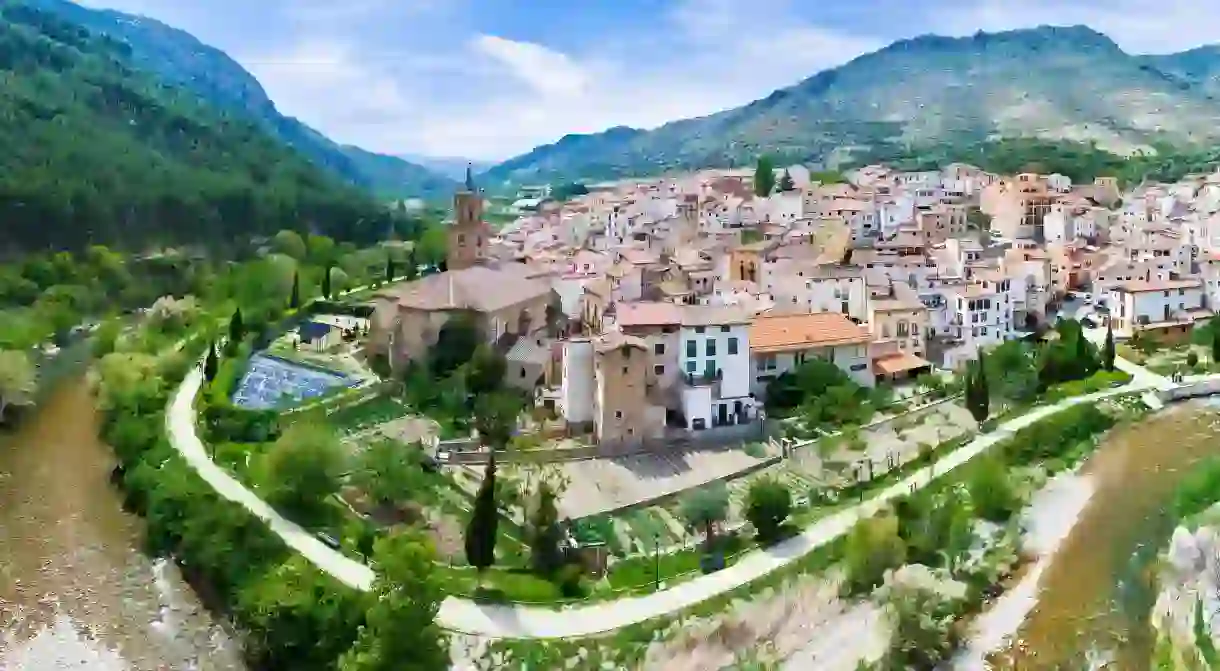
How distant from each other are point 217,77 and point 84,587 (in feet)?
467

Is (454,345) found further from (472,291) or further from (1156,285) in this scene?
(1156,285)

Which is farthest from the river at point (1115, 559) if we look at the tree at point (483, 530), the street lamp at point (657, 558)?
the tree at point (483, 530)

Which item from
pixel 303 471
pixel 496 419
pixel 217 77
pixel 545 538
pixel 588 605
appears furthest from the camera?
pixel 217 77

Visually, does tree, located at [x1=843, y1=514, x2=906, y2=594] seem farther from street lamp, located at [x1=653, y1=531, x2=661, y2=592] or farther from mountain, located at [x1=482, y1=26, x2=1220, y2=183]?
mountain, located at [x1=482, y1=26, x2=1220, y2=183]

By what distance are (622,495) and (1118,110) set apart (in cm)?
12535

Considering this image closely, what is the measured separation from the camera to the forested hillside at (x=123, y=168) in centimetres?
5112

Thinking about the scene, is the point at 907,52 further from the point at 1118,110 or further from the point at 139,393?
the point at 139,393

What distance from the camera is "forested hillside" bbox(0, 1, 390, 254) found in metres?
51.1

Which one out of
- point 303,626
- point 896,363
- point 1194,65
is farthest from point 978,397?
point 1194,65

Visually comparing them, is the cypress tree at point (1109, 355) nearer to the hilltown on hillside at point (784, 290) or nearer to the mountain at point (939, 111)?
the hilltown on hillside at point (784, 290)

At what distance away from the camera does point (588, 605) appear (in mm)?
17234

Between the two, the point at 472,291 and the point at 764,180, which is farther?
the point at 764,180

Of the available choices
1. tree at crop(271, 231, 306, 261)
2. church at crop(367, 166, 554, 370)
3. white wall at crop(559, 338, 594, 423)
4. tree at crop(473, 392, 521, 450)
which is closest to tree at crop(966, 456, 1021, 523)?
white wall at crop(559, 338, 594, 423)

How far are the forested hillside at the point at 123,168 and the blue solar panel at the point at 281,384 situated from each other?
2364cm
